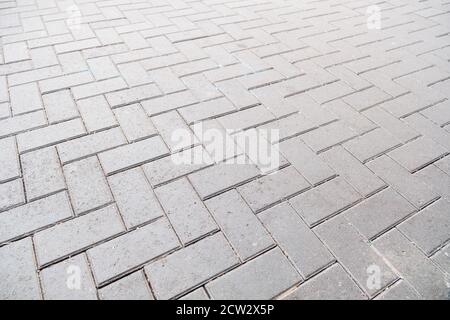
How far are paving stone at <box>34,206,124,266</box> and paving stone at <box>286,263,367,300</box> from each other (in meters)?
1.14

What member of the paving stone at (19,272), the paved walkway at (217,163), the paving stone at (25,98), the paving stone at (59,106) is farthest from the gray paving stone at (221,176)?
the paving stone at (25,98)

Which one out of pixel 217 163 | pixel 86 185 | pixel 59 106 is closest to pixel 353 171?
pixel 217 163

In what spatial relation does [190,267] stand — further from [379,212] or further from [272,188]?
[379,212]

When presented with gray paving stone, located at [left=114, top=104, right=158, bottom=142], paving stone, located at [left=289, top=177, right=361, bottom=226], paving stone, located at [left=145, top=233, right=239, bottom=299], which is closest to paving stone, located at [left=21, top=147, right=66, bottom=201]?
gray paving stone, located at [left=114, top=104, right=158, bottom=142]

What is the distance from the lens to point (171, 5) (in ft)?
15.6

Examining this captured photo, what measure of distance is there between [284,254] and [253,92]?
1.75m

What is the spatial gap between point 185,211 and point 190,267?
15.6 inches

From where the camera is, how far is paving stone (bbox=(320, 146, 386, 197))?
232 cm

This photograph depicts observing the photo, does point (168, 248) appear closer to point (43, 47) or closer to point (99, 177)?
point (99, 177)

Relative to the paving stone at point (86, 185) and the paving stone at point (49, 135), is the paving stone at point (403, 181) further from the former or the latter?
the paving stone at point (49, 135)

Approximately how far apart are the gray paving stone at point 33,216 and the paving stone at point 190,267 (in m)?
0.72

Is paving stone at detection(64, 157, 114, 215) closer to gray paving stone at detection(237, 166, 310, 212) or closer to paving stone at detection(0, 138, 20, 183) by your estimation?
paving stone at detection(0, 138, 20, 183)

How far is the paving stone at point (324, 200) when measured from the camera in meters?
2.12
